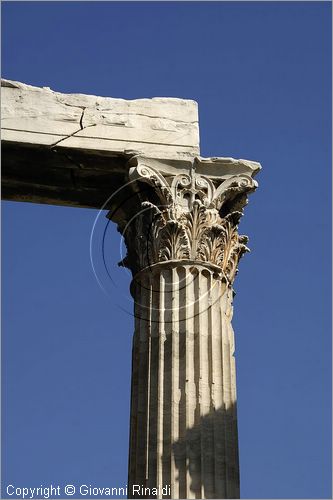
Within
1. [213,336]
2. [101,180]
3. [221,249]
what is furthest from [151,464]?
[101,180]

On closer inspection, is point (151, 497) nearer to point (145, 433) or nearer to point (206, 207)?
point (145, 433)

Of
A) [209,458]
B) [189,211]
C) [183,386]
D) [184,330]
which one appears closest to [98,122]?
[189,211]

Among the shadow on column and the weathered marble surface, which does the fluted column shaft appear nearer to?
the shadow on column

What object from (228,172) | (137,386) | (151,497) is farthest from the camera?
(228,172)

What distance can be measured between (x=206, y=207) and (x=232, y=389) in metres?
3.44

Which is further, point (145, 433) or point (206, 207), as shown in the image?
point (206, 207)

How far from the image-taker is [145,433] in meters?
23.4

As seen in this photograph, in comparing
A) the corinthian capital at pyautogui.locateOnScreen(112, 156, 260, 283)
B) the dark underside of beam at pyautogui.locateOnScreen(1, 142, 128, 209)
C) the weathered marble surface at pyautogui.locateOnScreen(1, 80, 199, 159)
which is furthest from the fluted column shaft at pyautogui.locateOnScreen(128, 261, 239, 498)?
the weathered marble surface at pyautogui.locateOnScreen(1, 80, 199, 159)

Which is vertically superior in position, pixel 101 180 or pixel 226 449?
pixel 101 180

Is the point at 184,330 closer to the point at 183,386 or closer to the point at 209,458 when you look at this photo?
the point at 183,386

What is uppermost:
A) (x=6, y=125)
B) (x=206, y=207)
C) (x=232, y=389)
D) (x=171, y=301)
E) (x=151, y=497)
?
(x=6, y=125)

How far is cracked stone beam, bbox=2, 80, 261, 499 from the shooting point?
2323 cm

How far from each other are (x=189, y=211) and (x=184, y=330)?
241 cm

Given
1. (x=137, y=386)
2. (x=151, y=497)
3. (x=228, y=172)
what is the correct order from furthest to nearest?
(x=228, y=172)
(x=137, y=386)
(x=151, y=497)
